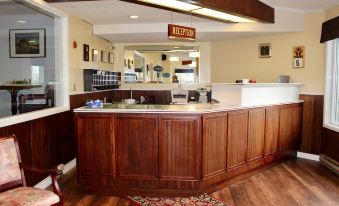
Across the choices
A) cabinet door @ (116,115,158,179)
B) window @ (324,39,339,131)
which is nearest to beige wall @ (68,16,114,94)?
cabinet door @ (116,115,158,179)

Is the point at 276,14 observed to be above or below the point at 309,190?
above

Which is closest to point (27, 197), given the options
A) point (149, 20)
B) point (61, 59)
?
point (61, 59)

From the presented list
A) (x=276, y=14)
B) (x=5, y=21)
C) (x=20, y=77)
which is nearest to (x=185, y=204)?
(x=20, y=77)

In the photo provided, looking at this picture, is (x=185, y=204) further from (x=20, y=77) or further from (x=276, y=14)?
(x=276, y=14)

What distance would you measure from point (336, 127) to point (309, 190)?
54.4 inches

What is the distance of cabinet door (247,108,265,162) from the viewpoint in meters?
4.20

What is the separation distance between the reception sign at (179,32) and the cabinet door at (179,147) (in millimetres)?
1005

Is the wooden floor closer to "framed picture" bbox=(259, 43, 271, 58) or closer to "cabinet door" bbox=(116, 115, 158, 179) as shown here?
"cabinet door" bbox=(116, 115, 158, 179)

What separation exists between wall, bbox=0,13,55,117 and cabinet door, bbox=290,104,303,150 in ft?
13.3

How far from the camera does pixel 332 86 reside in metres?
4.88

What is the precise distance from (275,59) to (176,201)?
3552 millimetres

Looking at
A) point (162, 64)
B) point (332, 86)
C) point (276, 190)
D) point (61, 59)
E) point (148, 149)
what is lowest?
point (276, 190)

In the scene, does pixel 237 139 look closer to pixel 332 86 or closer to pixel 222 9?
pixel 222 9

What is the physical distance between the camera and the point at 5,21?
4.62 metres
